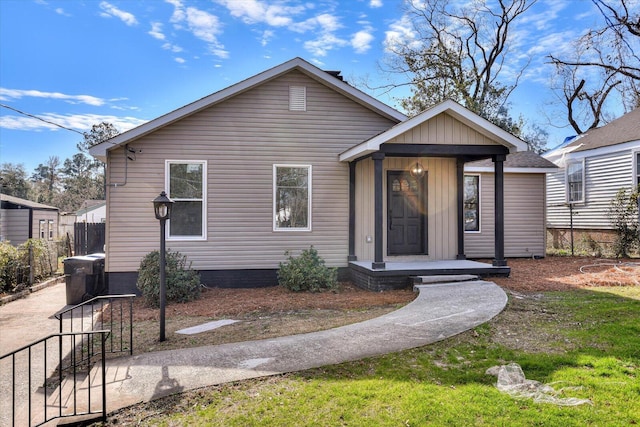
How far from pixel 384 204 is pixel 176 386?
686 cm

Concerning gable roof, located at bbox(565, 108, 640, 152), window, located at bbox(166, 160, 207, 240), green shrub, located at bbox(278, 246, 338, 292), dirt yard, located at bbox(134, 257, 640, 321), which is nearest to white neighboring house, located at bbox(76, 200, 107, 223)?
window, located at bbox(166, 160, 207, 240)

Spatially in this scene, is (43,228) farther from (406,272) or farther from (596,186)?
(596,186)

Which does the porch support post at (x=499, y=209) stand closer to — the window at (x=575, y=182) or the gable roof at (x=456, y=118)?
the gable roof at (x=456, y=118)

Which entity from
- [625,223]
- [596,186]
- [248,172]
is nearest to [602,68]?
[596,186]

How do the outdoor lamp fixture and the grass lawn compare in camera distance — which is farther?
the outdoor lamp fixture

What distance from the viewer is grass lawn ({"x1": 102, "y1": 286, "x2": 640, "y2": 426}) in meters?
3.07

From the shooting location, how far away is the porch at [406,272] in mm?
8242

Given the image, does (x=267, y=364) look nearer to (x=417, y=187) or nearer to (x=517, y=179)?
(x=417, y=187)

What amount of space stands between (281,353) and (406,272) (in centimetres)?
437

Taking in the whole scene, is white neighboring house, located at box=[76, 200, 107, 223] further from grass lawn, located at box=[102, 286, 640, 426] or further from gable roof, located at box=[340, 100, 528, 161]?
grass lawn, located at box=[102, 286, 640, 426]

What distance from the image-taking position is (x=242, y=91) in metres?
9.18

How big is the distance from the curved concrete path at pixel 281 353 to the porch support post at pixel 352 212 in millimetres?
3488

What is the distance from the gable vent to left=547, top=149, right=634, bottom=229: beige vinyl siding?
9388mm

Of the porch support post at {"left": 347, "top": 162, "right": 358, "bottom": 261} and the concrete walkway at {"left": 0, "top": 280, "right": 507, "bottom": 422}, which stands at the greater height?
the porch support post at {"left": 347, "top": 162, "right": 358, "bottom": 261}
